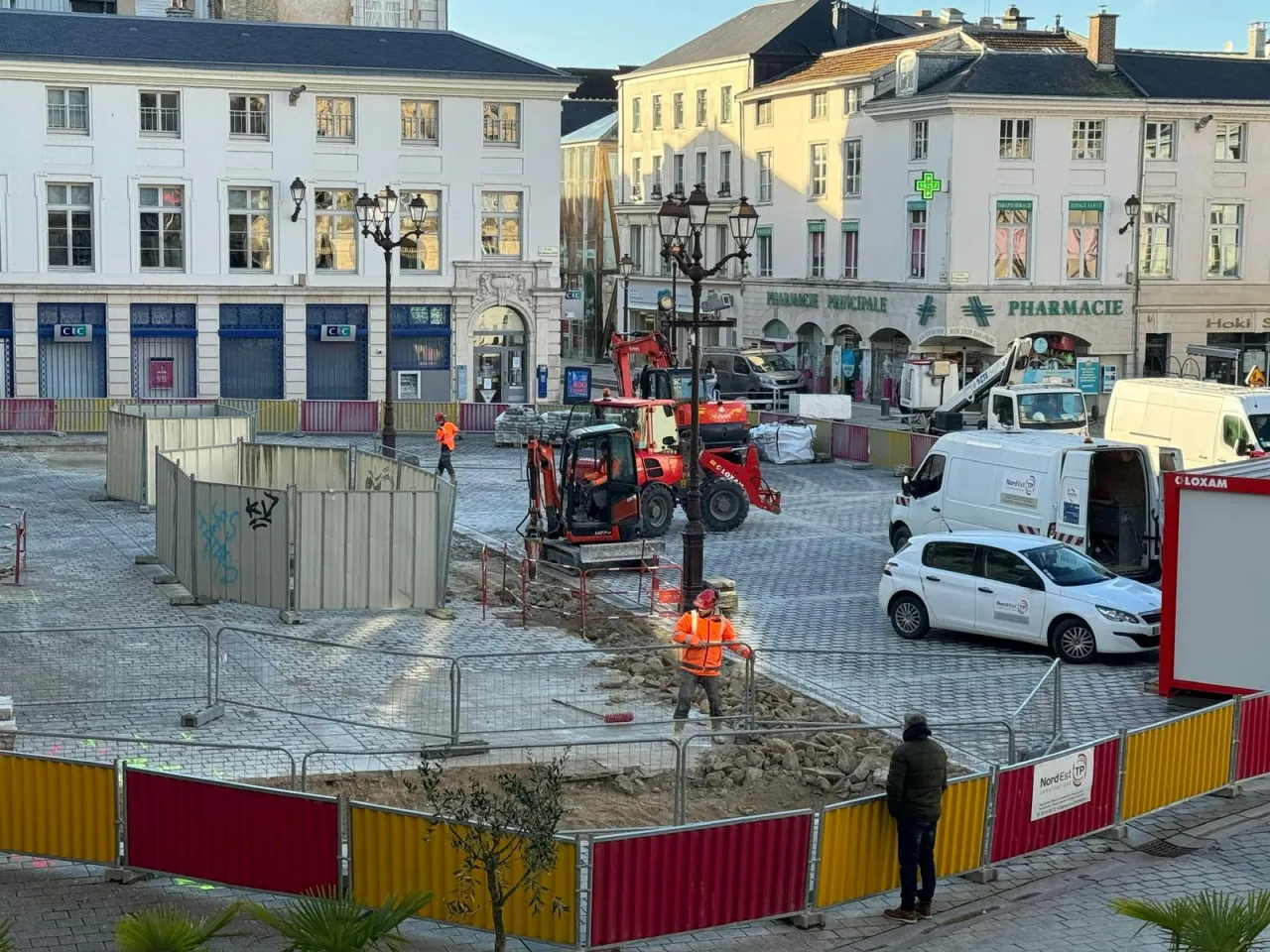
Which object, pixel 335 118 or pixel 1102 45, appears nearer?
pixel 335 118

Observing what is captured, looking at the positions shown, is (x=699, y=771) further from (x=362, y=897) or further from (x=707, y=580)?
(x=707, y=580)

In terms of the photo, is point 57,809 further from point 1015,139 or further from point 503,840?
point 1015,139

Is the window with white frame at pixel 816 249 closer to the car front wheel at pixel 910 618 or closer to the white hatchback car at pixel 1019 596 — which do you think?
the white hatchback car at pixel 1019 596

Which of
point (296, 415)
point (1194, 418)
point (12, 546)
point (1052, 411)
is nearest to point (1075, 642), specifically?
point (1194, 418)

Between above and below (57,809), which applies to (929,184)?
above

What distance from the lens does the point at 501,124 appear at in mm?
52531

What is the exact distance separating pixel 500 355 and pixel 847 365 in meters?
Result: 12.5

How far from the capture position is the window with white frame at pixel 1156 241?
56.4m

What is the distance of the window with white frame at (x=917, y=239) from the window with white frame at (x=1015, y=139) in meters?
2.94

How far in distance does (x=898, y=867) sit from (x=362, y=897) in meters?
3.92

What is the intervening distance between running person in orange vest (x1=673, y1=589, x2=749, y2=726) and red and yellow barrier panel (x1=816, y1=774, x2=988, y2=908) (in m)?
4.17

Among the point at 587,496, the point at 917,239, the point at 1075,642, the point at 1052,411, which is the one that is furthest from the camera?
the point at 917,239

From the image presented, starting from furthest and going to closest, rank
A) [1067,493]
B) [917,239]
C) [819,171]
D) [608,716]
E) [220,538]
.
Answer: [819,171] → [917,239] → [1067,493] → [220,538] → [608,716]

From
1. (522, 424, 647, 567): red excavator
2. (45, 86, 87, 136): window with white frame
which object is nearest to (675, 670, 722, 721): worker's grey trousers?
(522, 424, 647, 567): red excavator
